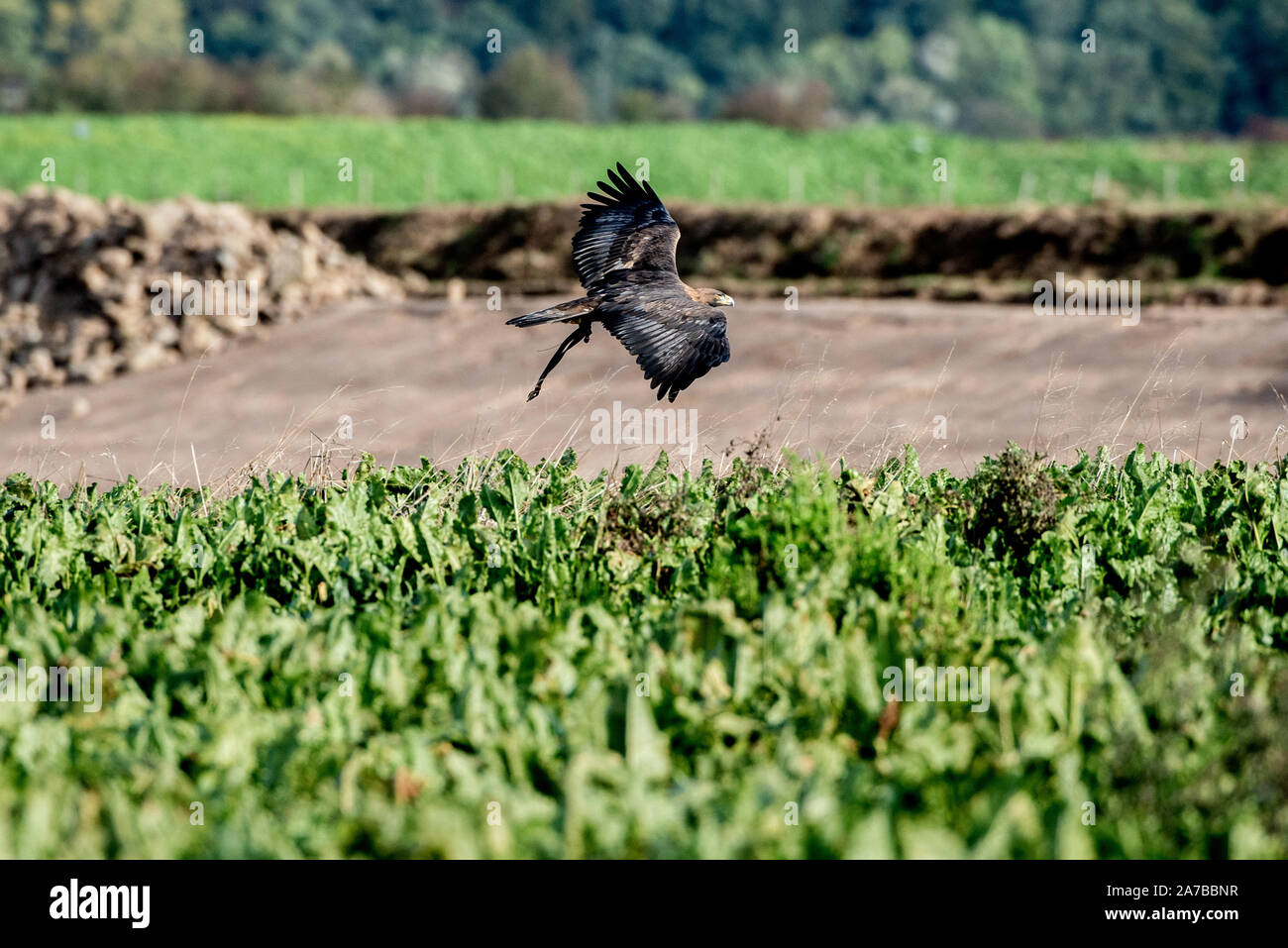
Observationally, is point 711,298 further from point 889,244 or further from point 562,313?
point 889,244

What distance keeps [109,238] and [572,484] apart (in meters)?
19.6

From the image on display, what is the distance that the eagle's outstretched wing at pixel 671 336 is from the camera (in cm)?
702

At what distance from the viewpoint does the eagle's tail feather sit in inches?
287

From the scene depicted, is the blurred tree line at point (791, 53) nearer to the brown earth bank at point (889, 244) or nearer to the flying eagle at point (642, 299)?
the brown earth bank at point (889, 244)

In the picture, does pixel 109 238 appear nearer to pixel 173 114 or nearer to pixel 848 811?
pixel 848 811

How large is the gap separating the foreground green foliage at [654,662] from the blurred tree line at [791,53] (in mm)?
68414

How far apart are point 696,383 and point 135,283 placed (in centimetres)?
A: 1055

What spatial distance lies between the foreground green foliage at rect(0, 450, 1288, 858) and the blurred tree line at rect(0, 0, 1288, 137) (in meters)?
68.4

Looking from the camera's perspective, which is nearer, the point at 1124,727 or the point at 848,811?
the point at 848,811

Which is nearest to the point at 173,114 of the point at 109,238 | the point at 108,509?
the point at 109,238

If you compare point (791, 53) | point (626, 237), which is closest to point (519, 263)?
point (626, 237)

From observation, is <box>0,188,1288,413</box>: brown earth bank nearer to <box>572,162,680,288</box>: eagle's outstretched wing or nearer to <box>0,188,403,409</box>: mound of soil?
<box>0,188,403,409</box>: mound of soil

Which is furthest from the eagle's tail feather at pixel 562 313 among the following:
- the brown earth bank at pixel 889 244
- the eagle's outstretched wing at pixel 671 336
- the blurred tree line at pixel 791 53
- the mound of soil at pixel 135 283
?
the blurred tree line at pixel 791 53
